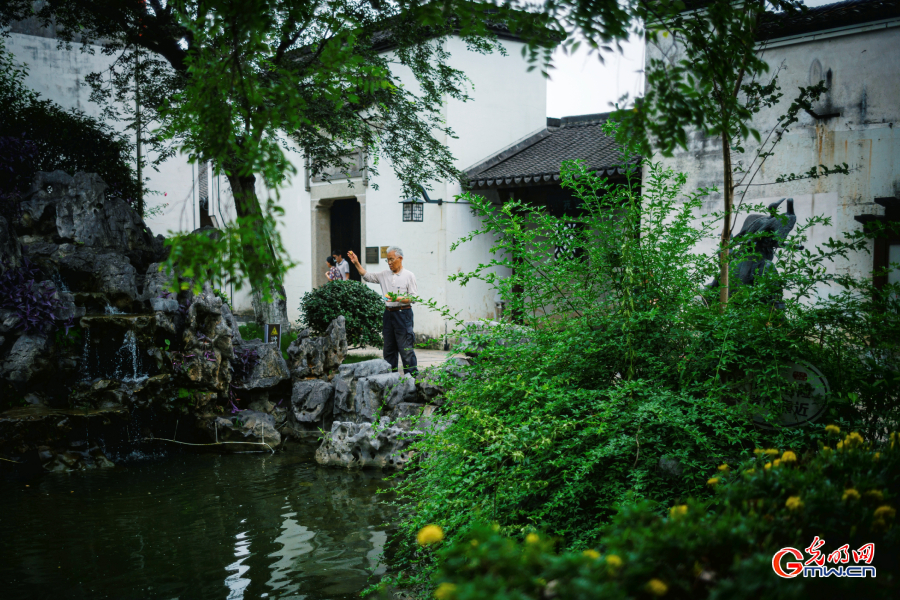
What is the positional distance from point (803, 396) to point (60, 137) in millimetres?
12093

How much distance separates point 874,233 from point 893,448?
1.80m

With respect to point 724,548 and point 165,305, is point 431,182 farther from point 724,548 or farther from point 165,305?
point 724,548

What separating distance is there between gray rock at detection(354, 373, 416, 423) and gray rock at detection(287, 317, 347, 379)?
1.17 meters

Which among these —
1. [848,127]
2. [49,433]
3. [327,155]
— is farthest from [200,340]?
[848,127]

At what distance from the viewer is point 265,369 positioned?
848cm

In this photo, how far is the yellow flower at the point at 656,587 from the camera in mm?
1218

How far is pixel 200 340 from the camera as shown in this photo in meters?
7.81

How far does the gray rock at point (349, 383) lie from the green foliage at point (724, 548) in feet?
21.3

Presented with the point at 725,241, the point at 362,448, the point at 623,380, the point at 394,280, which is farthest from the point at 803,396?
the point at 394,280

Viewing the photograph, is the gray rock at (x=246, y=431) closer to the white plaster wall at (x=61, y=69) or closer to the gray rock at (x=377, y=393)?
the gray rock at (x=377, y=393)

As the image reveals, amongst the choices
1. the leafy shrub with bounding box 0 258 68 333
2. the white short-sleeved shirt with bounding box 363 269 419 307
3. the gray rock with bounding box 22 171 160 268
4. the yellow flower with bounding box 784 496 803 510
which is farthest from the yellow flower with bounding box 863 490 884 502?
the gray rock with bounding box 22 171 160 268

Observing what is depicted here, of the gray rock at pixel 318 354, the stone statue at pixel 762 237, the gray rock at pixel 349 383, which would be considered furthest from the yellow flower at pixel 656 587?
the gray rock at pixel 318 354

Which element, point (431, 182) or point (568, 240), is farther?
point (431, 182)

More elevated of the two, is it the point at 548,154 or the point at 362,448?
the point at 548,154
